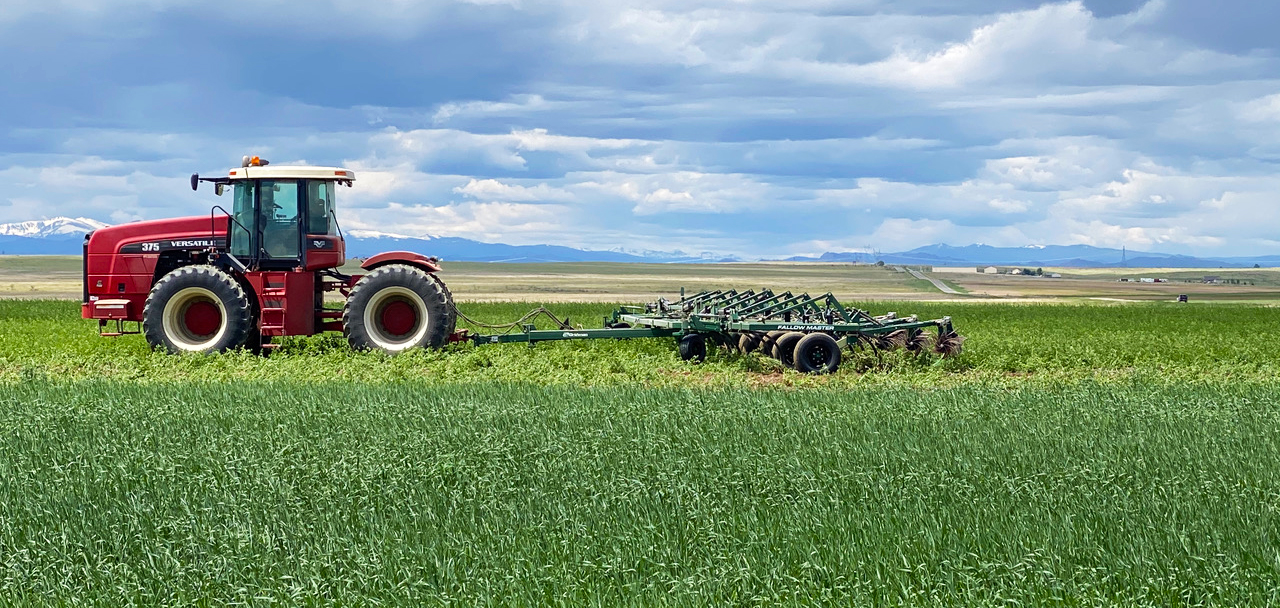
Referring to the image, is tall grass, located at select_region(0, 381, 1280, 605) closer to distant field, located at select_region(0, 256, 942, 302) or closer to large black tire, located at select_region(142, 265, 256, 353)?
large black tire, located at select_region(142, 265, 256, 353)

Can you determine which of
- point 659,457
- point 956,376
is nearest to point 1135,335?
point 956,376

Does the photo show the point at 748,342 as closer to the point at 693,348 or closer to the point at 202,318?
the point at 693,348

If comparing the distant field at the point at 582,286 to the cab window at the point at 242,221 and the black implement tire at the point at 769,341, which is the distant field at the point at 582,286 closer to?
the cab window at the point at 242,221

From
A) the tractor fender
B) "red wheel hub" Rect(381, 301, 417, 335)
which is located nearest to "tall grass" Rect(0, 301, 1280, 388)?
"red wheel hub" Rect(381, 301, 417, 335)

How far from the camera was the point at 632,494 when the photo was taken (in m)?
7.47

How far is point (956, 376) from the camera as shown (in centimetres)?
1711

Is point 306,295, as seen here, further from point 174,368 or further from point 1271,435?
point 1271,435

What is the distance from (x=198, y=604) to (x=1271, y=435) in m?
9.48

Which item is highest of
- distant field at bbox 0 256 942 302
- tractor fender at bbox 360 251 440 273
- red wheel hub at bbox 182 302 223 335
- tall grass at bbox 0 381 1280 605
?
tractor fender at bbox 360 251 440 273

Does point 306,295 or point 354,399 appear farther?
point 306,295

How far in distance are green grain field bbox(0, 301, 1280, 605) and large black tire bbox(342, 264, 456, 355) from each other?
274cm

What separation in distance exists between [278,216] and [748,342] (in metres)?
8.00

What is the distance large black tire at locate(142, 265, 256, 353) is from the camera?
57.3ft

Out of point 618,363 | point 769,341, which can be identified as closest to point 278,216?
point 618,363
